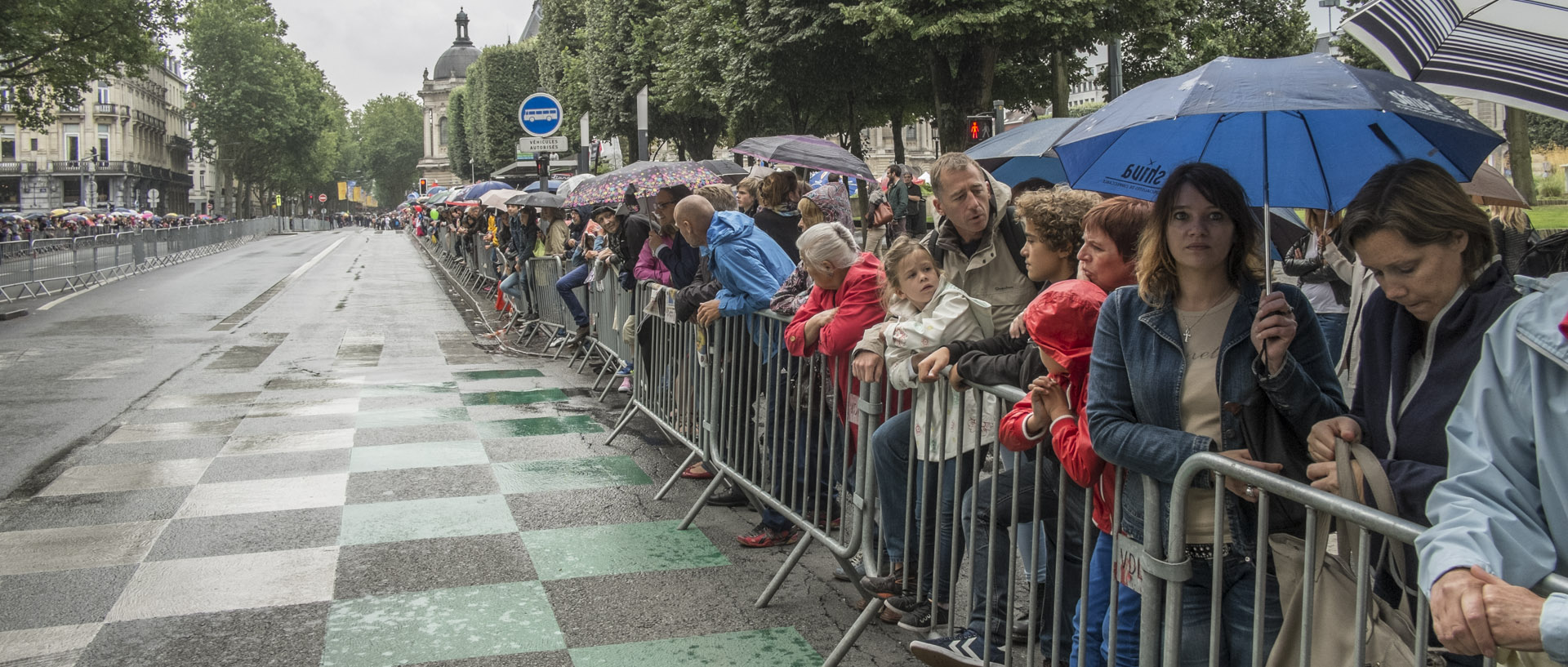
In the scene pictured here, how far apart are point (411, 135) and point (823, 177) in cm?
15635

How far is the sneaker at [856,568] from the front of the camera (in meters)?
4.54

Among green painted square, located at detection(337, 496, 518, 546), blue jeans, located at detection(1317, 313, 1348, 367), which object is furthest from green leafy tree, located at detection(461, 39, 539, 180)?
blue jeans, located at detection(1317, 313, 1348, 367)

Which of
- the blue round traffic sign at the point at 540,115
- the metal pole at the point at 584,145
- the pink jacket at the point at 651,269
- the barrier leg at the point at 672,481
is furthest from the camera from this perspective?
the metal pole at the point at 584,145

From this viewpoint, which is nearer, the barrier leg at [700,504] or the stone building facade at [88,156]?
the barrier leg at [700,504]

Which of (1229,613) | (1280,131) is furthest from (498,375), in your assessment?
(1229,613)

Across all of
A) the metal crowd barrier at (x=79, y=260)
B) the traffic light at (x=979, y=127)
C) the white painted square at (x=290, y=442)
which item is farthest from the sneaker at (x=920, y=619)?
the metal crowd barrier at (x=79, y=260)

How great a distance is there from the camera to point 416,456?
7.86 meters

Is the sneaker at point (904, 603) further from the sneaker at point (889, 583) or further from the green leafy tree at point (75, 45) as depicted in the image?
the green leafy tree at point (75, 45)

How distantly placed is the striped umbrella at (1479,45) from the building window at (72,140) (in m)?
109

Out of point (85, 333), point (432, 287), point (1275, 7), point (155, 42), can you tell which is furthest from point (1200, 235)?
point (1275, 7)

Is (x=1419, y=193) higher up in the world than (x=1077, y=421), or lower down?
higher up

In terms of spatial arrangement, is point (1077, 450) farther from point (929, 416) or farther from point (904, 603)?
point (904, 603)

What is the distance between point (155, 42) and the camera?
1250 inches

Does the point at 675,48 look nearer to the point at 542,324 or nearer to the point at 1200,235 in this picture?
the point at 542,324
